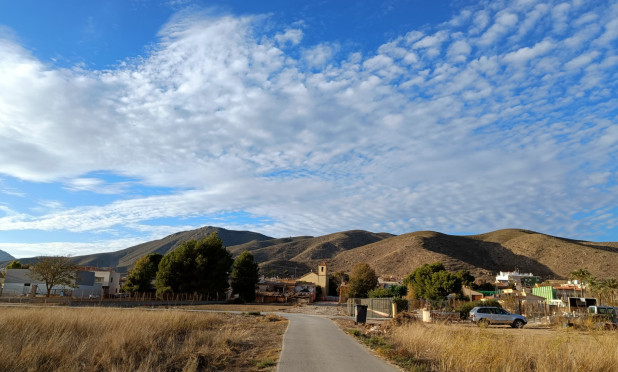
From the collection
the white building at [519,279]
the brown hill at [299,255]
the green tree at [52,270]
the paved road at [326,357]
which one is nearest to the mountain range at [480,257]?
the brown hill at [299,255]

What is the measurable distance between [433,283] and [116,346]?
2108 inches

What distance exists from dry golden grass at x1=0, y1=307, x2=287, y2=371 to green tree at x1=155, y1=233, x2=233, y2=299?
45.2 metres

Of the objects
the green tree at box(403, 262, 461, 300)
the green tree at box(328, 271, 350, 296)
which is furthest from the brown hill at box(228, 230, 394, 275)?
the green tree at box(403, 262, 461, 300)

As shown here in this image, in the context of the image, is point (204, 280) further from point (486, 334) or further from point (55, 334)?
point (486, 334)

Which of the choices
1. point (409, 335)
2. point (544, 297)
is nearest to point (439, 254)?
point (544, 297)

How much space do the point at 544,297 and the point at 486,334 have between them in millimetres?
50748

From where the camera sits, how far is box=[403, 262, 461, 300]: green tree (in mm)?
56938

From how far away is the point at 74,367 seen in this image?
32.2 ft

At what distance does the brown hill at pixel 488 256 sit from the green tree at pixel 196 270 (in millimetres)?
60128

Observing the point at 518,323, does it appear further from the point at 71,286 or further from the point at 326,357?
the point at 71,286

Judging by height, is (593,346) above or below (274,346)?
above

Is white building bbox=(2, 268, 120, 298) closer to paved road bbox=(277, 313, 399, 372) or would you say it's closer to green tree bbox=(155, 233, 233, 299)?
green tree bbox=(155, 233, 233, 299)

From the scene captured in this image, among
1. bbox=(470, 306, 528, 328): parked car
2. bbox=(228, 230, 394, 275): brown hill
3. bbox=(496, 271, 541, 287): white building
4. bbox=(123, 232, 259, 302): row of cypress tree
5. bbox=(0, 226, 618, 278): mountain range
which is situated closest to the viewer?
bbox=(470, 306, 528, 328): parked car

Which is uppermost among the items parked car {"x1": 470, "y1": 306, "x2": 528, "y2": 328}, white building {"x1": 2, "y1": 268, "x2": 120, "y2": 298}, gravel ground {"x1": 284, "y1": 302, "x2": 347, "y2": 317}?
parked car {"x1": 470, "y1": 306, "x2": 528, "y2": 328}
